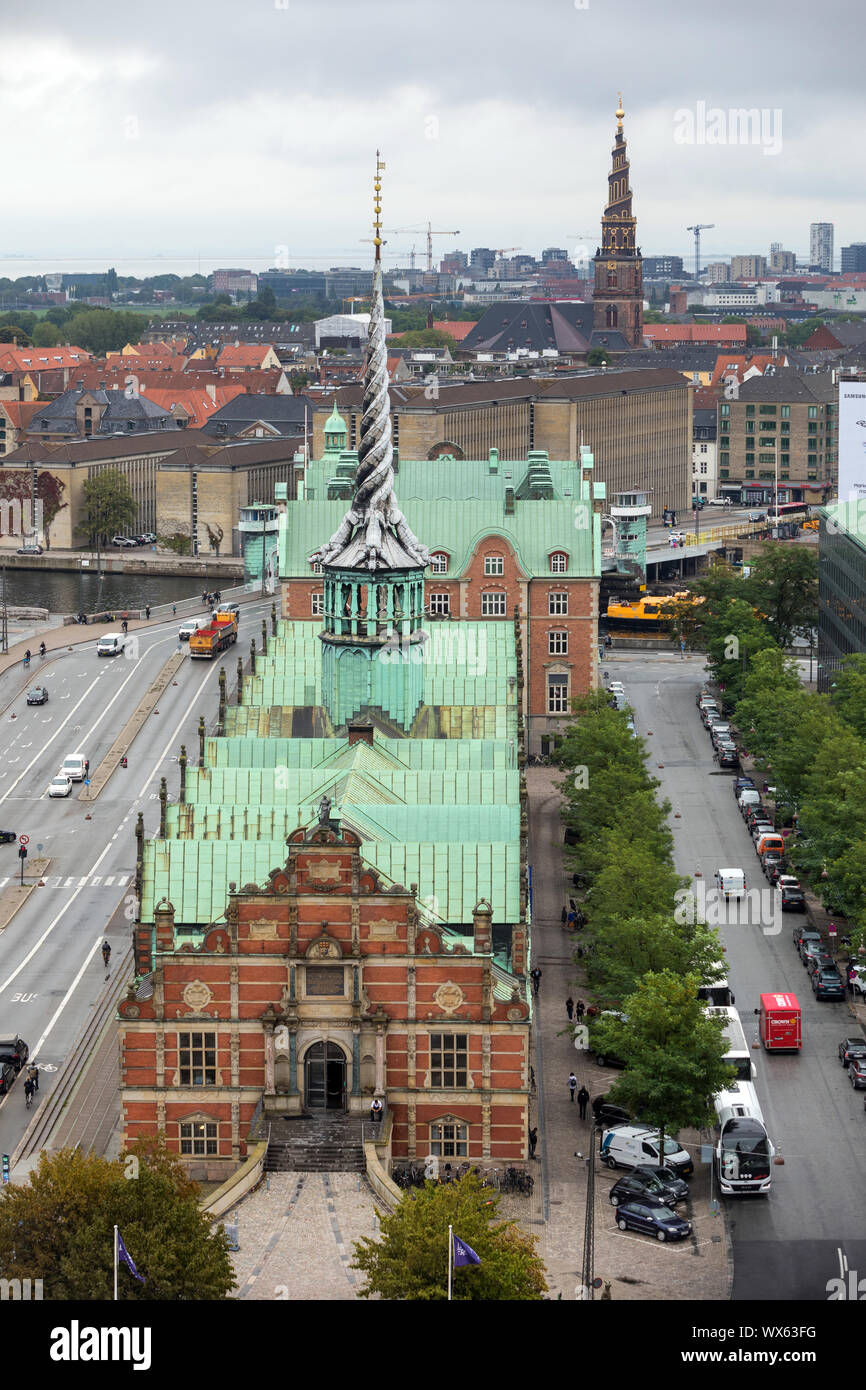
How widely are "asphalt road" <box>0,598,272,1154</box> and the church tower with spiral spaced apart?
15325 millimetres

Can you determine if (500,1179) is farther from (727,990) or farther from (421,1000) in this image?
(727,990)

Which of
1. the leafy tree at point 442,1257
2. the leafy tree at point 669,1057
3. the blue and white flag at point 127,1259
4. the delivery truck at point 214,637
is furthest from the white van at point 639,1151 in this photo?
the delivery truck at point 214,637

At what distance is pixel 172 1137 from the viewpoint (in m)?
74.5

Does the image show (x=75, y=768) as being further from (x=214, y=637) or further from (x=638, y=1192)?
(x=638, y=1192)

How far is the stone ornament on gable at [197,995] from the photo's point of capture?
73438mm

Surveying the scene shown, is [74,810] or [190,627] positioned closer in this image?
[74,810]

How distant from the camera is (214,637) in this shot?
179500mm

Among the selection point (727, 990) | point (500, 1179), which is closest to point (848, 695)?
point (727, 990)

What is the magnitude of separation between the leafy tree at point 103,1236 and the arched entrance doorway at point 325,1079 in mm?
13031

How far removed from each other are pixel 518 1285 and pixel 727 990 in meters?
38.1

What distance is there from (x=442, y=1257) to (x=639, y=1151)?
21408 mm

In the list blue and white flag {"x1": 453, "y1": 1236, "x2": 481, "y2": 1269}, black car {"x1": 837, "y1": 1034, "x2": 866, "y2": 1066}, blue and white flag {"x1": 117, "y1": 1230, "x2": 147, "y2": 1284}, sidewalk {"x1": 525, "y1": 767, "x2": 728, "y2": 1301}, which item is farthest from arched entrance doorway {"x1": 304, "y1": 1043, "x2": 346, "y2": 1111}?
black car {"x1": 837, "y1": 1034, "x2": 866, "y2": 1066}

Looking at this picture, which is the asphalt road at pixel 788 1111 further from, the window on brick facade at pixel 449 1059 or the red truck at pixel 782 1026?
the window on brick facade at pixel 449 1059

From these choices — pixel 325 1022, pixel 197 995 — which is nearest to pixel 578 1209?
pixel 325 1022
